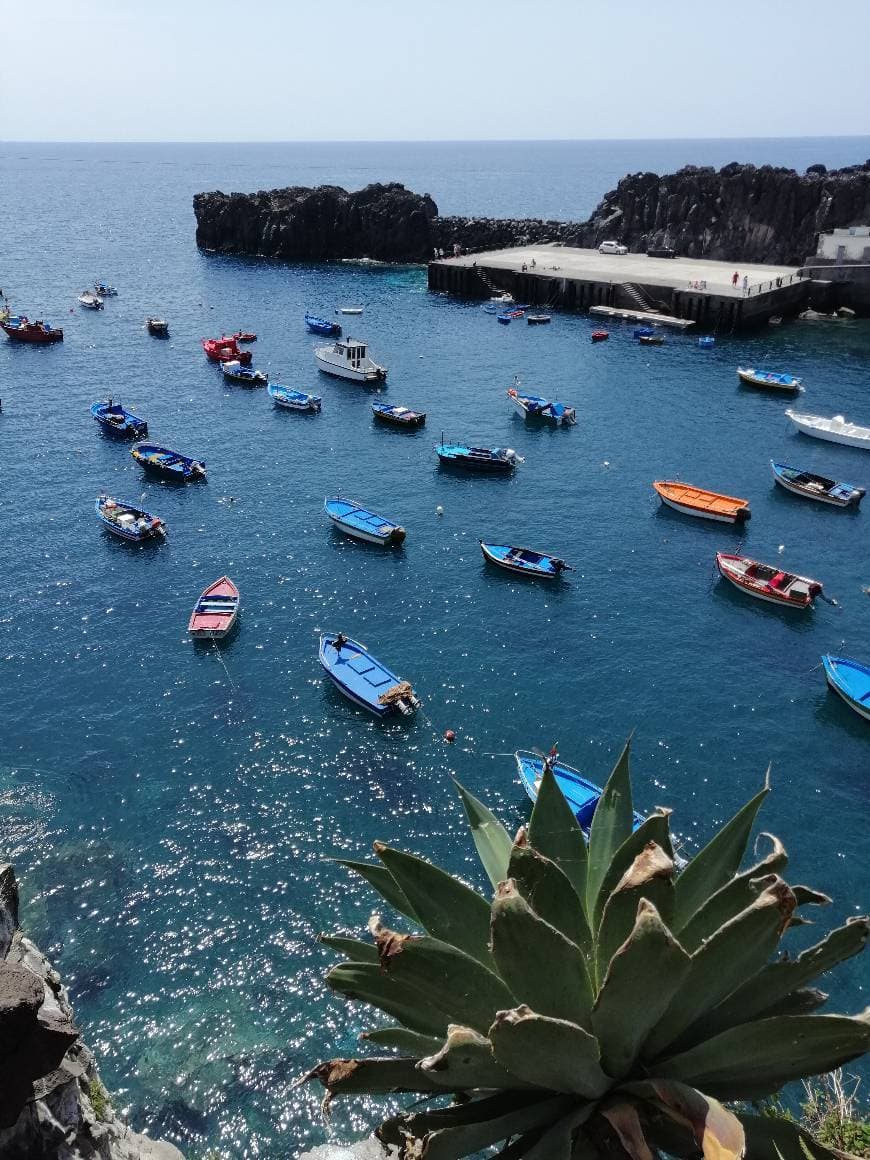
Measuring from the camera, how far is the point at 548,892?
5824 millimetres

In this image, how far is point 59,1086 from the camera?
1111 cm

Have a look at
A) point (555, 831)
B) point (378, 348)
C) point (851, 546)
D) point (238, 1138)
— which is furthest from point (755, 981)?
point (378, 348)

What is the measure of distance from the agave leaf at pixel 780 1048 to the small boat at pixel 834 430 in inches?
2984

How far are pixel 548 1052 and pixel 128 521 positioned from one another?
57511 mm

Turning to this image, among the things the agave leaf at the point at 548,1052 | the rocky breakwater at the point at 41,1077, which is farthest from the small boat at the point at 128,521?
the agave leaf at the point at 548,1052

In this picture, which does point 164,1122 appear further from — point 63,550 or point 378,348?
point 378,348

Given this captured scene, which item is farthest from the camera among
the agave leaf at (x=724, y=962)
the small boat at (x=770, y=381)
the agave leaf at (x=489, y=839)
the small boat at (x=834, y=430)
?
the small boat at (x=770, y=381)

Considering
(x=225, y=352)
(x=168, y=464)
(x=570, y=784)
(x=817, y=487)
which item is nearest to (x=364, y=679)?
(x=570, y=784)

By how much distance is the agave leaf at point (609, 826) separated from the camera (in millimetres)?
6785

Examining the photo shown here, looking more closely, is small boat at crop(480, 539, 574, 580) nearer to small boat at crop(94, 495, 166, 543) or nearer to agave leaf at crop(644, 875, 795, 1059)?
small boat at crop(94, 495, 166, 543)

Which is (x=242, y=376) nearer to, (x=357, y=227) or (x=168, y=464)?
(x=168, y=464)

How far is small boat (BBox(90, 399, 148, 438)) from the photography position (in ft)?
246

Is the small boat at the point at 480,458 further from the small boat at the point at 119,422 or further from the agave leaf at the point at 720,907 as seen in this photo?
Answer: the agave leaf at the point at 720,907

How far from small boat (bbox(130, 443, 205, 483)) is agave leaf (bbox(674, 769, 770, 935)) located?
64952 mm
